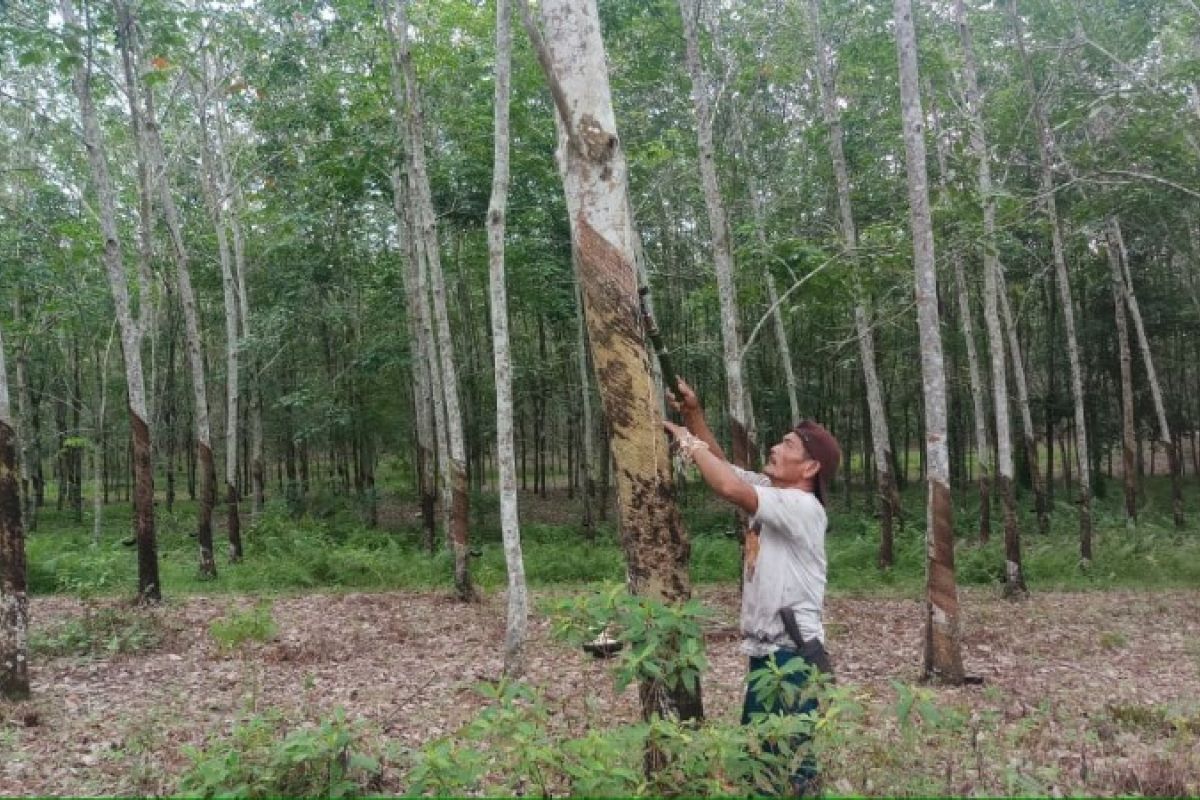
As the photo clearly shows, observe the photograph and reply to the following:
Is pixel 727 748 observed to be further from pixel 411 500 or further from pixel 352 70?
pixel 411 500

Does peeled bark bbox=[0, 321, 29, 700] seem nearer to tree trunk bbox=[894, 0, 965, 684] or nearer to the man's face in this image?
the man's face

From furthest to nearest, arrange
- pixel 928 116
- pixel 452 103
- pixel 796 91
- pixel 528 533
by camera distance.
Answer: pixel 796 91 < pixel 528 533 < pixel 928 116 < pixel 452 103

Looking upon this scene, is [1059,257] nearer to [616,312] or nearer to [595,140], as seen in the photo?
[595,140]

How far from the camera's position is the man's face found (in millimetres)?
3719

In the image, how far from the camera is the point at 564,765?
3094 mm

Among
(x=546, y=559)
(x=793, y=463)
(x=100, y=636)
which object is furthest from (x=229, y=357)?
(x=793, y=463)

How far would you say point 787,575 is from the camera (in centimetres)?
365

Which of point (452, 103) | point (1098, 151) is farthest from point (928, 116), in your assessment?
point (452, 103)

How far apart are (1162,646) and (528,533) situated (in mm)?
12620

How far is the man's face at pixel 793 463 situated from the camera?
3.72m

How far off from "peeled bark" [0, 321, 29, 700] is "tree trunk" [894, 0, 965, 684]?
7492 mm

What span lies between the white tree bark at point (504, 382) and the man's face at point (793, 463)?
14.2ft

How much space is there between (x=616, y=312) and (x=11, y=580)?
575 cm

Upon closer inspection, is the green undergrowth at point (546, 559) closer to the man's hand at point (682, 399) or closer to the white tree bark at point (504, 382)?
the white tree bark at point (504, 382)
